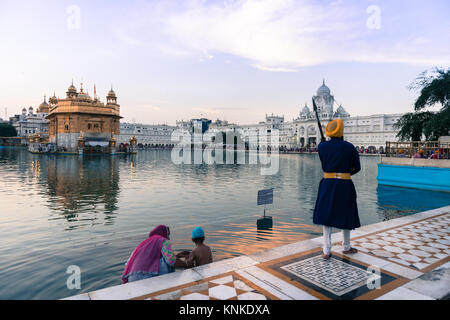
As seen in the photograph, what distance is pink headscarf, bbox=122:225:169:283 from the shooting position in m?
3.60

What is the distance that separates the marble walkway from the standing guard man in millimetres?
536

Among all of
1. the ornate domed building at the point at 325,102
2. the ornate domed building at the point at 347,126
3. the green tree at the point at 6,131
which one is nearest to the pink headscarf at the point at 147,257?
the ornate domed building at the point at 347,126

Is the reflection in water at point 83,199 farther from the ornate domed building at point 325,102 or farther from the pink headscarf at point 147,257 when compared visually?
the ornate domed building at point 325,102

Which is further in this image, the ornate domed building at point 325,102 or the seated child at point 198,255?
the ornate domed building at point 325,102

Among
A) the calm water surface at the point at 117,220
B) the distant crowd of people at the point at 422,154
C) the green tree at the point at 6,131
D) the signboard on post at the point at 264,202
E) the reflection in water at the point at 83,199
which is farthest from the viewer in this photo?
the green tree at the point at 6,131

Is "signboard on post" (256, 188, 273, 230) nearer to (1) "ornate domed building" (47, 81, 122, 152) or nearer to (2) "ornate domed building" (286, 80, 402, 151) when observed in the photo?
(1) "ornate domed building" (47, 81, 122, 152)

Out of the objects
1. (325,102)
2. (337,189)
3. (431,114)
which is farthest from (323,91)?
(337,189)

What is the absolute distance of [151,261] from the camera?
11.9ft

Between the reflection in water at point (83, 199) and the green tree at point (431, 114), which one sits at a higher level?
the green tree at point (431, 114)

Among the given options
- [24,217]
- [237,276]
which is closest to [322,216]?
[237,276]

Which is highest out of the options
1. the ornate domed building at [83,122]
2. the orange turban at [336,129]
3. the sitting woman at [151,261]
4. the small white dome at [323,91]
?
the small white dome at [323,91]

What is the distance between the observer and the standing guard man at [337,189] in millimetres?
4234

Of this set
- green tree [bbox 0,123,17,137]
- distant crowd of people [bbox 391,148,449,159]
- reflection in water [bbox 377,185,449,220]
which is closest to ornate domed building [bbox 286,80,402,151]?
distant crowd of people [bbox 391,148,449,159]

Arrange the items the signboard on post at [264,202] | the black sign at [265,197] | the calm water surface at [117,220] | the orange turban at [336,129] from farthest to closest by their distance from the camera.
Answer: the black sign at [265,197], the signboard on post at [264,202], the calm water surface at [117,220], the orange turban at [336,129]
